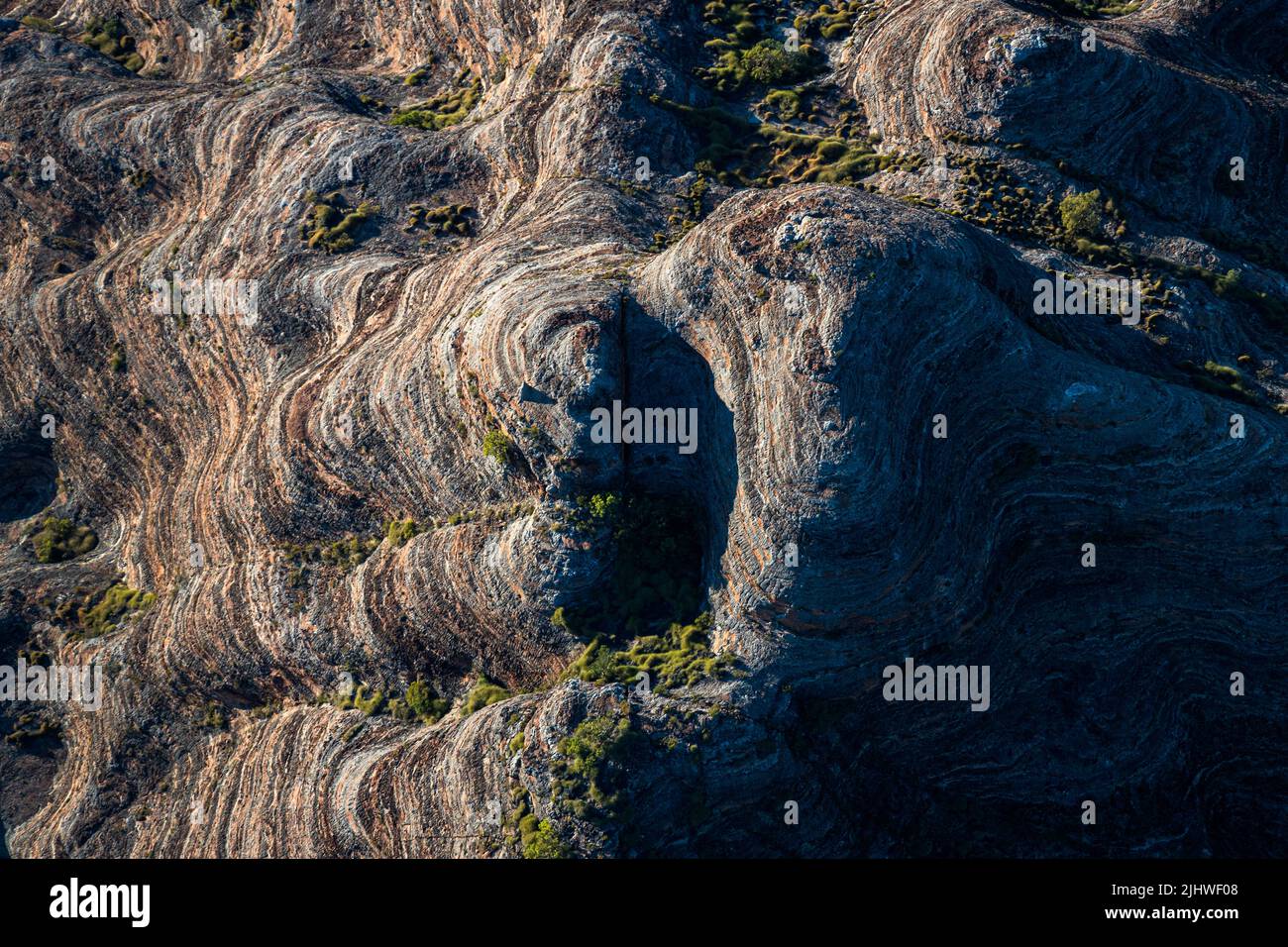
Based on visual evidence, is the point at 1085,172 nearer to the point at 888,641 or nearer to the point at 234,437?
the point at 888,641

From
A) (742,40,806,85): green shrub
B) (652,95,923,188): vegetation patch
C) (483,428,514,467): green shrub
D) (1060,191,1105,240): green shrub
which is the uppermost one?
(742,40,806,85): green shrub

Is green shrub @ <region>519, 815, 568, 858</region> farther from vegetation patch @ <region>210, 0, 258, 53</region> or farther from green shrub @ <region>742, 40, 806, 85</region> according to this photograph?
vegetation patch @ <region>210, 0, 258, 53</region>

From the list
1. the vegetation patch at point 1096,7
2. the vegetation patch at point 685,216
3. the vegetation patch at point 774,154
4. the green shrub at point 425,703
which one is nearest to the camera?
the green shrub at point 425,703

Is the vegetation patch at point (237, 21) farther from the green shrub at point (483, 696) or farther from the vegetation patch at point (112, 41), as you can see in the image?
the green shrub at point (483, 696)

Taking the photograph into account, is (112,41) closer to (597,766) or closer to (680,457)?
(680,457)

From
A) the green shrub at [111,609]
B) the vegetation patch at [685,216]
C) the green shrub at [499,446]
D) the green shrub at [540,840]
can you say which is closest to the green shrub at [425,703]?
the green shrub at [540,840]

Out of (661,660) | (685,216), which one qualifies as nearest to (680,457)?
(661,660)

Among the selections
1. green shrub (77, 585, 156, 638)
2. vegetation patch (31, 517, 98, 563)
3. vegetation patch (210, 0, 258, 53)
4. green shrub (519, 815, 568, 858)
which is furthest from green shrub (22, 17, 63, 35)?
green shrub (519, 815, 568, 858)
